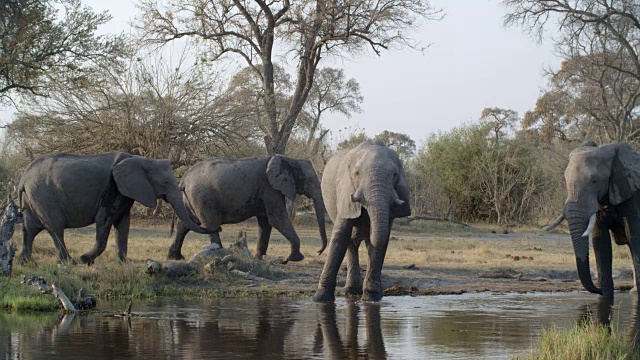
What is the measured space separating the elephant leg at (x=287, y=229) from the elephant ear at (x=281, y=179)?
Result: 0.39 meters

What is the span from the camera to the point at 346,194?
41.7 ft

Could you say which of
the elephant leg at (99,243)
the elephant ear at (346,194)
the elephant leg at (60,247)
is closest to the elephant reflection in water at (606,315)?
the elephant ear at (346,194)

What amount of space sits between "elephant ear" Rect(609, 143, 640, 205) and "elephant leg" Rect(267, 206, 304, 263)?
→ 559cm

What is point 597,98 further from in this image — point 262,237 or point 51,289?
point 51,289

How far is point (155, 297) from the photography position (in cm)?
1353

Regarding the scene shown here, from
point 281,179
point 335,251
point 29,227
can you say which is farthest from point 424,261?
point 29,227

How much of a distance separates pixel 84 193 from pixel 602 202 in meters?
8.24

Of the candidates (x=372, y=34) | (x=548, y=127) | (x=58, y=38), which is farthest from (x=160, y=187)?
(x=548, y=127)

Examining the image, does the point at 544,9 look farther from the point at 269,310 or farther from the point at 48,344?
the point at 48,344

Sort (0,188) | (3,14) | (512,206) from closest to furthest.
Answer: (3,14), (0,188), (512,206)

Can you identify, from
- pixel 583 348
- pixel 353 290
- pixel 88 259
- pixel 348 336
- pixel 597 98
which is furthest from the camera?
pixel 597 98

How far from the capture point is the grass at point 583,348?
26.5 feet

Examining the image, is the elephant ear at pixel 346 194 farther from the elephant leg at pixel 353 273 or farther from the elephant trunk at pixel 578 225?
the elephant trunk at pixel 578 225

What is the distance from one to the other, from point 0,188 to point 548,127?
122 feet
